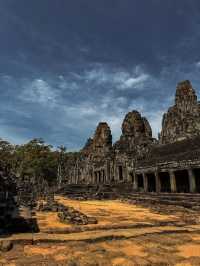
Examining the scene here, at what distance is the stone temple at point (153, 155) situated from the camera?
2822 centimetres

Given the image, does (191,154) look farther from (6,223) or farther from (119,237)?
(6,223)

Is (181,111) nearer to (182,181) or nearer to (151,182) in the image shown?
(151,182)

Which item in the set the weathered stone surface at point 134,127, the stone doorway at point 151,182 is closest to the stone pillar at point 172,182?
Answer: the stone doorway at point 151,182

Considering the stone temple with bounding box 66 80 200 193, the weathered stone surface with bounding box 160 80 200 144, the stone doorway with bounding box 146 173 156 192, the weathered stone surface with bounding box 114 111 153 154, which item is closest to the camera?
the stone temple with bounding box 66 80 200 193

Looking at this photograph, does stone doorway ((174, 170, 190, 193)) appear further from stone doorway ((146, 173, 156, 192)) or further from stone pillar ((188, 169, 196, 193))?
stone pillar ((188, 169, 196, 193))

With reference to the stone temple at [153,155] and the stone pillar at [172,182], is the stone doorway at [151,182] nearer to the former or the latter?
the stone temple at [153,155]

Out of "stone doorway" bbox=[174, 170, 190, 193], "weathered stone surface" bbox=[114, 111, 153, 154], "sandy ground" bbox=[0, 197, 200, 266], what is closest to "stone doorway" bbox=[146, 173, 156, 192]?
"stone doorway" bbox=[174, 170, 190, 193]

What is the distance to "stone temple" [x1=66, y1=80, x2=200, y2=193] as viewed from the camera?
28219 millimetres

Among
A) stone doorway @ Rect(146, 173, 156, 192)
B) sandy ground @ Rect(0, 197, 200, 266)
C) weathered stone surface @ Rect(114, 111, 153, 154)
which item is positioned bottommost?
sandy ground @ Rect(0, 197, 200, 266)

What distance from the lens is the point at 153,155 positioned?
3772 cm

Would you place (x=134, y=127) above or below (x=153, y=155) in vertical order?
above

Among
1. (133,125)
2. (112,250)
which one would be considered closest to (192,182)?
(112,250)

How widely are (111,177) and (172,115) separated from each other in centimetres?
2461

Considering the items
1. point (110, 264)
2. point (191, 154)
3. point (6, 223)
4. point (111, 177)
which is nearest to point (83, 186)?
point (111, 177)
